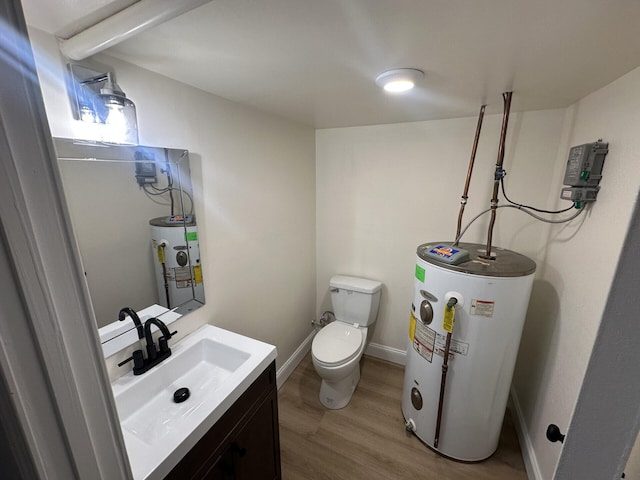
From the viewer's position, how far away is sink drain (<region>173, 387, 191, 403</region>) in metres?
1.10

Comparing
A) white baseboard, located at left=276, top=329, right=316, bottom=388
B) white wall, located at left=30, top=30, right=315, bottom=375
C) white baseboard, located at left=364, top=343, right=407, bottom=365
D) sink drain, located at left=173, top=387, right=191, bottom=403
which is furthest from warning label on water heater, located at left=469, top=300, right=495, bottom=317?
white baseboard, located at left=276, top=329, right=316, bottom=388

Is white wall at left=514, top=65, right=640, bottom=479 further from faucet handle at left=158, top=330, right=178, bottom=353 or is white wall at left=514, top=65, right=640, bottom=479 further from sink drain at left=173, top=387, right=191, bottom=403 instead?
faucet handle at left=158, top=330, right=178, bottom=353

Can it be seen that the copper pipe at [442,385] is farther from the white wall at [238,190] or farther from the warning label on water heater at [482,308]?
the white wall at [238,190]

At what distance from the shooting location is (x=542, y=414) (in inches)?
56.0

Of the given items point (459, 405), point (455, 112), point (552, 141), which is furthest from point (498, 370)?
point (455, 112)

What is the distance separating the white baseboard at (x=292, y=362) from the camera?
2068 mm

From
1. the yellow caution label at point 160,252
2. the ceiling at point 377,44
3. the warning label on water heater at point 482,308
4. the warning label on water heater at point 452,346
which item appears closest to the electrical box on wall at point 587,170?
the ceiling at point 377,44

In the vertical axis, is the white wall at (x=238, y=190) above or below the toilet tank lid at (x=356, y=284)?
above

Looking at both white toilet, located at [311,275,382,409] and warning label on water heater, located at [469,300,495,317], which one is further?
white toilet, located at [311,275,382,409]

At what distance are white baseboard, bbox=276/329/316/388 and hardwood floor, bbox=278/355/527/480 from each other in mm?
81

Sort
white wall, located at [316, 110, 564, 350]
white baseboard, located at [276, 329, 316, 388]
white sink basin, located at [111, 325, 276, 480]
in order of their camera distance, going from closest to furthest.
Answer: white sink basin, located at [111, 325, 276, 480] < white wall, located at [316, 110, 564, 350] < white baseboard, located at [276, 329, 316, 388]

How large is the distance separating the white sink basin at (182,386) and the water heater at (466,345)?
2.92 ft

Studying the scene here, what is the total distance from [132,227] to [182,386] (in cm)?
72

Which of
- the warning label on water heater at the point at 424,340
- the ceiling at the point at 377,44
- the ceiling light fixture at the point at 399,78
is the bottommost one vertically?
the warning label on water heater at the point at 424,340
